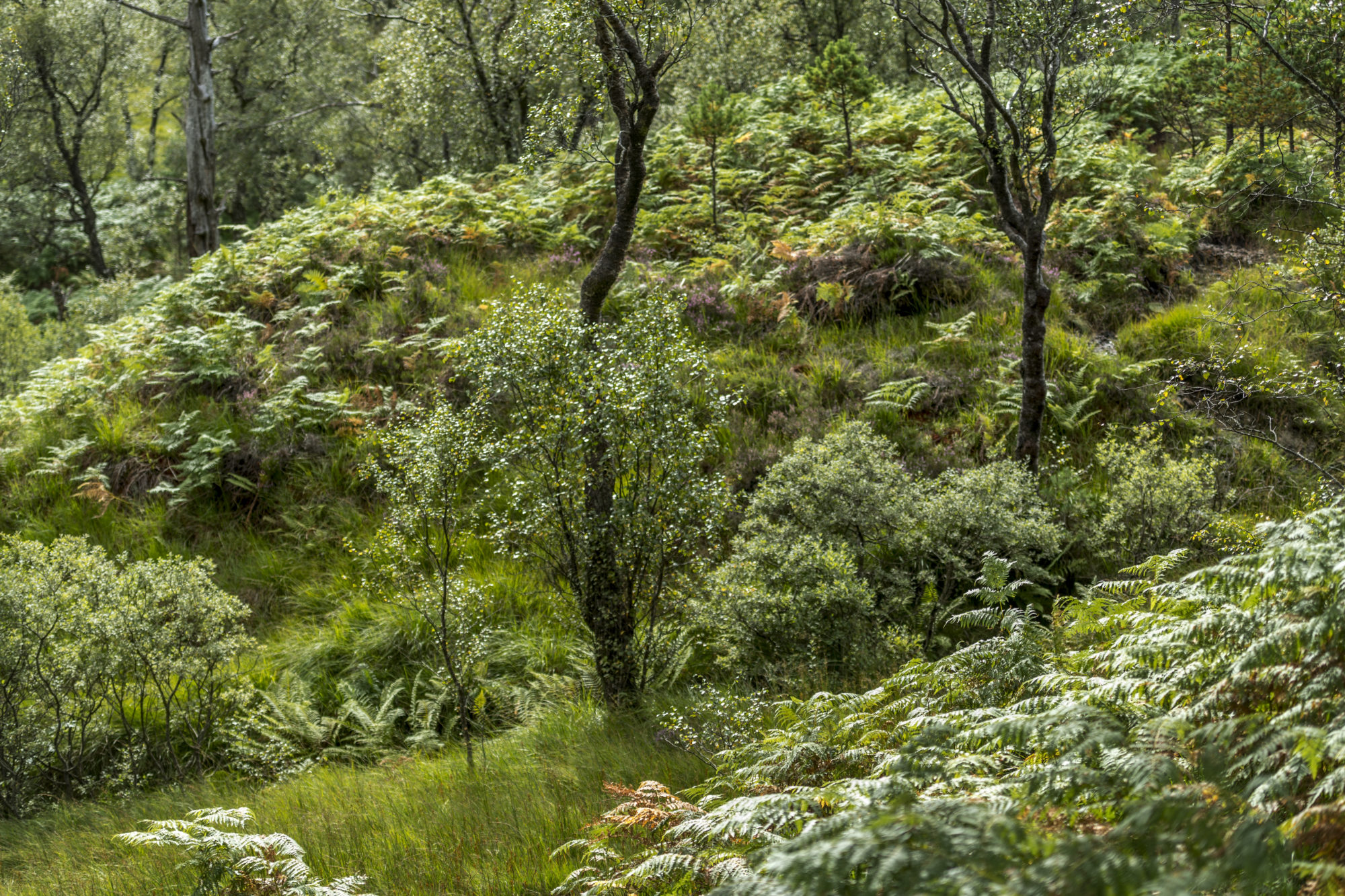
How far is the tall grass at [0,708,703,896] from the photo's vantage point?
17.0 ft

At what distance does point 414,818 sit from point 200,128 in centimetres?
1546

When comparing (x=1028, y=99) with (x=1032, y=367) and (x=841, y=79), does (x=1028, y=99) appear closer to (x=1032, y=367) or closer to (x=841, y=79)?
(x=1032, y=367)

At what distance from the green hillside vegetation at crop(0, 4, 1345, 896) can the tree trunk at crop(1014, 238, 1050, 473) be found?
0.17 metres

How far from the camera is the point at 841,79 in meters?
14.2

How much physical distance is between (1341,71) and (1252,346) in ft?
9.73

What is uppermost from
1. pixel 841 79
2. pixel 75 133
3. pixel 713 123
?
pixel 75 133

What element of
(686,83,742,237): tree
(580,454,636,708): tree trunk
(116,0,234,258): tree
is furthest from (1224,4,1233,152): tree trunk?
(116,0,234,258): tree

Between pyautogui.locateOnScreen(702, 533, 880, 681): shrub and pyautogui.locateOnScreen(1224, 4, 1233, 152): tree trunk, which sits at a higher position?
pyautogui.locateOnScreen(1224, 4, 1233, 152): tree trunk

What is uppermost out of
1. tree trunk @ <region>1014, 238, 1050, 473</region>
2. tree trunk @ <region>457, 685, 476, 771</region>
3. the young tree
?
the young tree

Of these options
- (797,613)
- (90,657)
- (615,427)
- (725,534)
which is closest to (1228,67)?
(725,534)

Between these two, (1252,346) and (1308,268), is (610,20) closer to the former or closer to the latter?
(1308,268)

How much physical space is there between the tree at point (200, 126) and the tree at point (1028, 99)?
1378 cm

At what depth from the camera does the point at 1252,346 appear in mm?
9273

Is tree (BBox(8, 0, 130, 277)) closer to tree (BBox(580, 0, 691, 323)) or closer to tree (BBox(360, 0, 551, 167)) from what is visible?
tree (BBox(360, 0, 551, 167))
